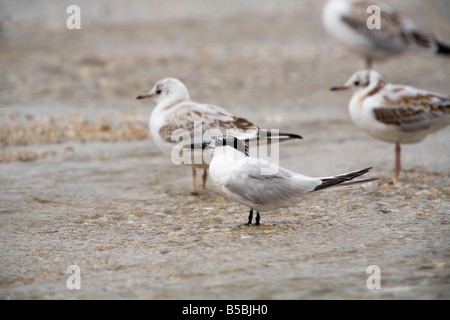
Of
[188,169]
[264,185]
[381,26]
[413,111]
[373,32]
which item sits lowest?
[188,169]

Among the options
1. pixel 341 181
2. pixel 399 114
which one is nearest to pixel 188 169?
pixel 399 114

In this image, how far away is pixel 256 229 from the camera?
5.70m

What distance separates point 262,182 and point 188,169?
9.36 ft

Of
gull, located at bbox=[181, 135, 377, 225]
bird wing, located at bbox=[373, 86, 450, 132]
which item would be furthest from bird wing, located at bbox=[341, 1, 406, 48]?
gull, located at bbox=[181, 135, 377, 225]

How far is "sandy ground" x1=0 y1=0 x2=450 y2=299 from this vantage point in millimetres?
Result: 4656

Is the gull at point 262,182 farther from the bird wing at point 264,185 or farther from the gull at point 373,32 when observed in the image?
the gull at point 373,32

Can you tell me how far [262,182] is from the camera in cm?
563

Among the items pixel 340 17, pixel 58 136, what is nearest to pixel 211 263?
pixel 58 136

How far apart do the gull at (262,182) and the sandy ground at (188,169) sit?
0.61 feet

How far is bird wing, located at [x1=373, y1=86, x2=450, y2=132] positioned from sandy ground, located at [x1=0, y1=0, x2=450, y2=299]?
55cm

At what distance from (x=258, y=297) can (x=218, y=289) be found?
27cm

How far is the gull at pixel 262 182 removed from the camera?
5.58 metres

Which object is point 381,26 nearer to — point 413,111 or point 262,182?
point 413,111

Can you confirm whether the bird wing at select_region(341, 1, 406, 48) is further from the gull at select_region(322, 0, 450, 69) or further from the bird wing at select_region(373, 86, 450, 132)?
the bird wing at select_region(373, 86, 450, 132)
